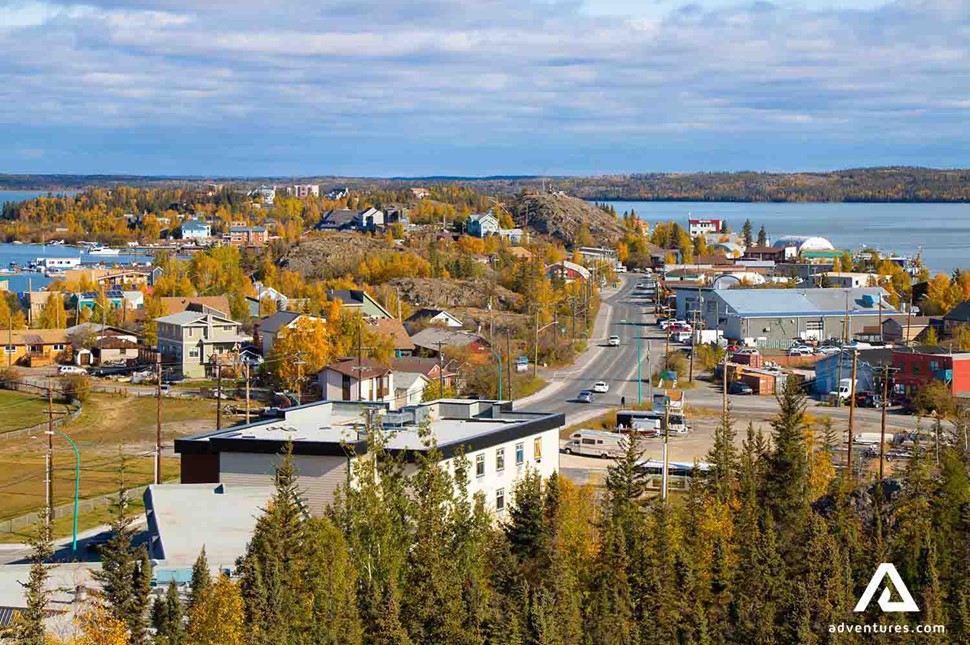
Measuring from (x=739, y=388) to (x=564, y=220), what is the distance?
80639mm

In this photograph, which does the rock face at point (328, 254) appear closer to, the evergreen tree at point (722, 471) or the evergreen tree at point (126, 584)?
the evergreen tree at point (722, 471)

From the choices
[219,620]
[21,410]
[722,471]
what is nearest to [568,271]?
[21,410]

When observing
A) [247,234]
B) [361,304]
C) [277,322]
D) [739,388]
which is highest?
[247,234]

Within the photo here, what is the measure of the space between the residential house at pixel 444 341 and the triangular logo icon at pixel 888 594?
3434 cm

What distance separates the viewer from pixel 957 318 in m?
60.2

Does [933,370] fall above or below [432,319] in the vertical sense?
below

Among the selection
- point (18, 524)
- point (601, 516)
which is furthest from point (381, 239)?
point (601, 516)

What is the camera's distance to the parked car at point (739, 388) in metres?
48.9

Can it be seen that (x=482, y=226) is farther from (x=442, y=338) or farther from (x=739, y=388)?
(x=739, y=388)

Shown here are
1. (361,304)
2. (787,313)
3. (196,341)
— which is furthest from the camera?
(361,304)

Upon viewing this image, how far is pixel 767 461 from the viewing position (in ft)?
79.0

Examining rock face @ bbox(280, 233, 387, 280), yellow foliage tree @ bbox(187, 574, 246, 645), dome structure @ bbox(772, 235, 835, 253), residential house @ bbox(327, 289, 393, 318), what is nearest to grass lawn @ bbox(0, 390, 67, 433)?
residential house @ bbox(327, 289, 393, 318)

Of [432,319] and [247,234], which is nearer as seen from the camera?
[432,319]

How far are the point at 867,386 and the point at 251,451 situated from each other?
3025 centimetres
